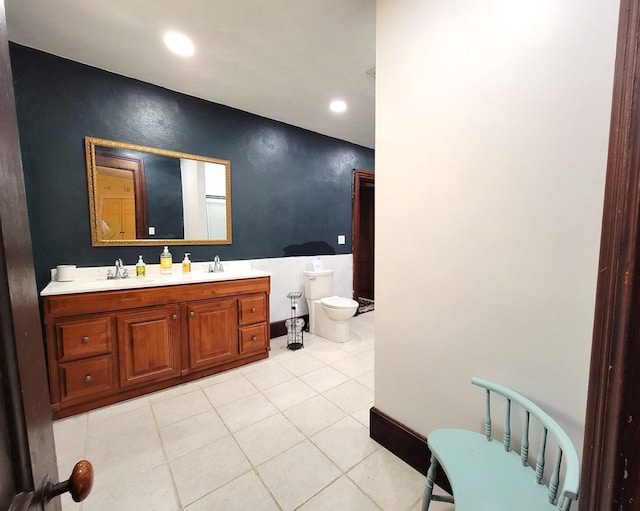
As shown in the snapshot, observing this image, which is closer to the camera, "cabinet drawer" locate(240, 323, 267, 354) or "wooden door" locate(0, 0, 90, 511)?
"wooden door" locate(0, 0, 90, 511)

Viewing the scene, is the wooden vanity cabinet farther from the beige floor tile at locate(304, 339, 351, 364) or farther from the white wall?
the white wall

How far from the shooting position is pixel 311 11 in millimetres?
1573

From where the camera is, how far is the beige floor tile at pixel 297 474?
4.21ft

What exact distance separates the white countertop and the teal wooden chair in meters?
1.92

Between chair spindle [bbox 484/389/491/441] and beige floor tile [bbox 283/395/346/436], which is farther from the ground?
chair spindle [bbox 484/389/491/441]

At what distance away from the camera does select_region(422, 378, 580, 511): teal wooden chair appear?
796 mm

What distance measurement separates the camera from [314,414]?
185 cm

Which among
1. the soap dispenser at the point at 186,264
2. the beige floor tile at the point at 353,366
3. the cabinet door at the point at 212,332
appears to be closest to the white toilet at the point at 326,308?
the beige floor tile at the point at 353,366

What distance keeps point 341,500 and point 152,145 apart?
280 centimetres

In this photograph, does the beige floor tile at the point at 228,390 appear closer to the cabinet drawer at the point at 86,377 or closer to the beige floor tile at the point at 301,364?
the beige floor tile at the point at 301,364

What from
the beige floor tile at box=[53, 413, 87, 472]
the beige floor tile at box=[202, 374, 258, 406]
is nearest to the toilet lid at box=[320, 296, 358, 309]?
the beige floor tile at box=[202, 374, 258, 406]

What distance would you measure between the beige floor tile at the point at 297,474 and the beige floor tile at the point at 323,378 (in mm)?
626

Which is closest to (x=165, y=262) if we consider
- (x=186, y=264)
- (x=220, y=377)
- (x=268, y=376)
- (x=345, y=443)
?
(x=186, y=264)

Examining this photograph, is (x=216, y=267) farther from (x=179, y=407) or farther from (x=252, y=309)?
(x=179, y=407)
